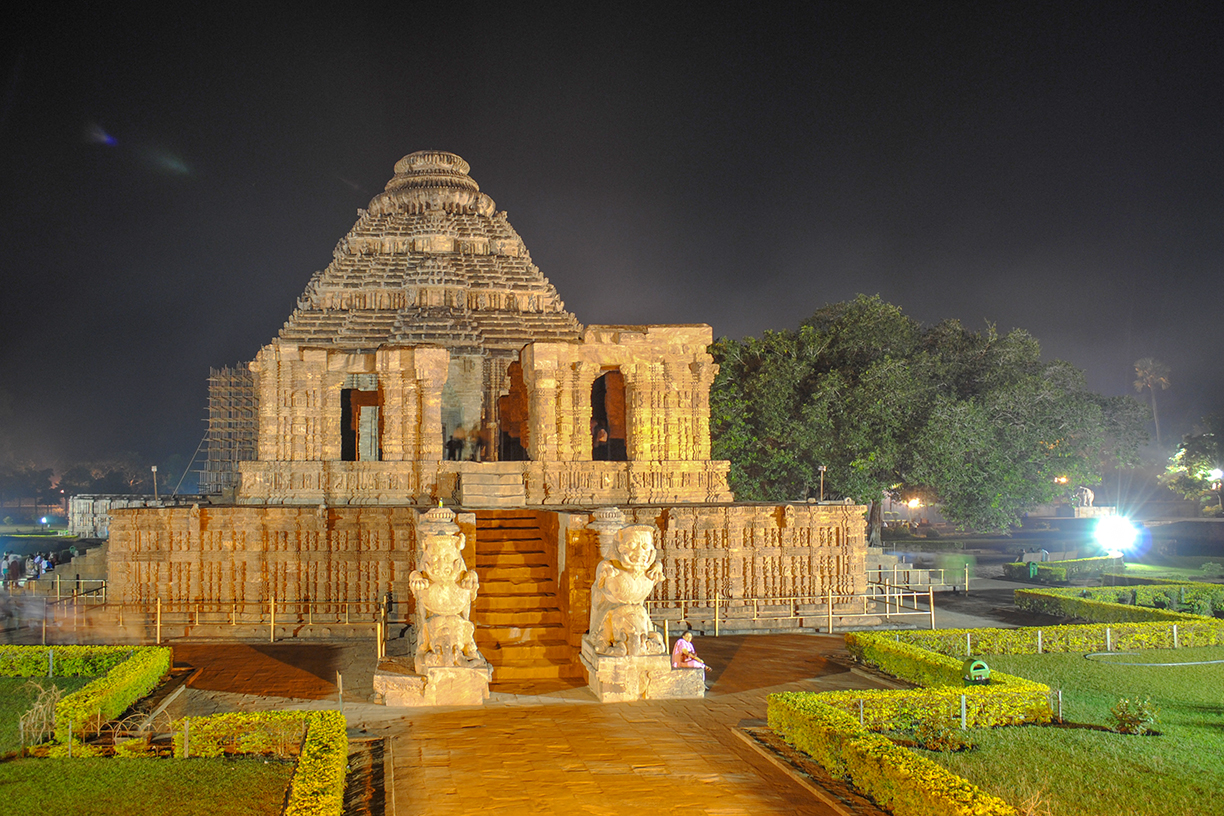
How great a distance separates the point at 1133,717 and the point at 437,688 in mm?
8346

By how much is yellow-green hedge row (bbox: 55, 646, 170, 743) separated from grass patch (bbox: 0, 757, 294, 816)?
77 centimetres

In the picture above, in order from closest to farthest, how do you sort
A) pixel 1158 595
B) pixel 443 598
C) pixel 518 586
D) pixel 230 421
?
pixel 443 598 → pixel 518 586 → pixel 1158 595 → pixel 230 421

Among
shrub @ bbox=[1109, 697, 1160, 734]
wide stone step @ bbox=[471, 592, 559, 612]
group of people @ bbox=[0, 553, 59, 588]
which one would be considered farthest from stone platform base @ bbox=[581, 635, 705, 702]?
group of people @ bbox=[0, 553, 59, 588]

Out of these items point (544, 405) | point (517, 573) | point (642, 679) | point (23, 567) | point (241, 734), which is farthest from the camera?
point (23, 567)

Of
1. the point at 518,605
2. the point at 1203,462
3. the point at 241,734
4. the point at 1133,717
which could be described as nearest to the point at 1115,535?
the point at 1203,462

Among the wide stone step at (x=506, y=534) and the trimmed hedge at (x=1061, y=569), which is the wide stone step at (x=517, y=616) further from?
the trimmed hedge at (x=1061, y=569)

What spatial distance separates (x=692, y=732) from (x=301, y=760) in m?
4.34

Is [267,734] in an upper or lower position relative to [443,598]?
lower

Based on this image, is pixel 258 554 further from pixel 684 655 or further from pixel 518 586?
pixel 684 655

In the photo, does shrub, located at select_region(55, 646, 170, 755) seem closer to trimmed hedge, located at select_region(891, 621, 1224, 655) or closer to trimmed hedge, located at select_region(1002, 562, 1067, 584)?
trimmed hedge, located at select_region(891, 621, 1224, 655)

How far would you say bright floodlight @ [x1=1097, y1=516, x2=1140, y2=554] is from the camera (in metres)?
36.9

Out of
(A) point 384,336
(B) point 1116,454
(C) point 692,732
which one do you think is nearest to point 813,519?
(C) point 692,732

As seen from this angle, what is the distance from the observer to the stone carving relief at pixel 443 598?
11477 millimetres

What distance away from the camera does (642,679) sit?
465 inches
